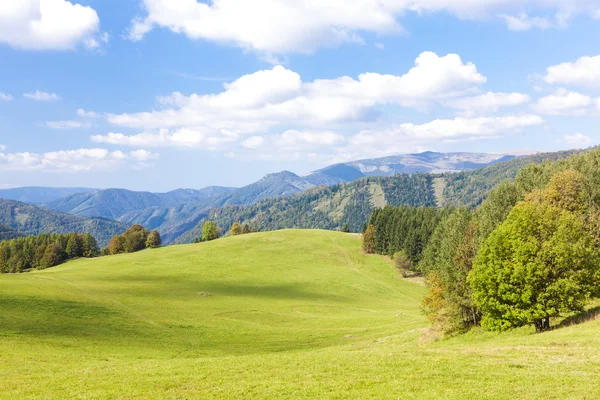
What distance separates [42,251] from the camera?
455 ft

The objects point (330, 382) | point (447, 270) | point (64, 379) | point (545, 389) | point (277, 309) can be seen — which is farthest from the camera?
point (277, 309)

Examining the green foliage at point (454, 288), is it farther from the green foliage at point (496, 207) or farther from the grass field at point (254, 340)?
→ the grass field at point (254, 340)

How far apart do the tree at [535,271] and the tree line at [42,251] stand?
13999 centimetres

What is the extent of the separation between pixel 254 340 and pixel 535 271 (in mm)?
33833

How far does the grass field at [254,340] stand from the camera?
66.1 ft

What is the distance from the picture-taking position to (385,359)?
85.7ft

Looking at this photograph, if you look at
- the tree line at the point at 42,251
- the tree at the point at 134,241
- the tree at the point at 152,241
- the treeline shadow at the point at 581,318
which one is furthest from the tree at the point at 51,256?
the treeline shadow at the point at 581,318

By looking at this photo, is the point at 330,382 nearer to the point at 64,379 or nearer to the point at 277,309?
the point at 64,379

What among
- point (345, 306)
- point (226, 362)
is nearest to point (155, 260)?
point (345, 306)

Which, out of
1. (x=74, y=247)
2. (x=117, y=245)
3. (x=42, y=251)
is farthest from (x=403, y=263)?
(x=42, y=251)

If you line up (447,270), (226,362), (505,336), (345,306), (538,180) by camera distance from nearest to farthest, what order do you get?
(226,362) → (505,336) → (447,270) → (538,180) → (345,306)

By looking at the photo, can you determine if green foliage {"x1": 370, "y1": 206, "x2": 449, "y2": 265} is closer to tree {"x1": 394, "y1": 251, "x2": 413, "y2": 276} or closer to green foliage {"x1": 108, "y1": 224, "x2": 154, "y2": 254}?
tree {"x1": 394, "y1": 251, "x2": 413, "y2": 276}

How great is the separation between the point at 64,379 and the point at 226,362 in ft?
33.5

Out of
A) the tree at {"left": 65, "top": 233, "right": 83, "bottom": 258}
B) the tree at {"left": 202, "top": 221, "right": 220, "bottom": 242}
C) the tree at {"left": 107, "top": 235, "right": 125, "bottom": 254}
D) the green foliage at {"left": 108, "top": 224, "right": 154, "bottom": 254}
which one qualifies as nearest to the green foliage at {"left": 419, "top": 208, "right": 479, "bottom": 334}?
the green foliage at {"left": 108, "top": 224, "right": 154, "bottom": 254}
